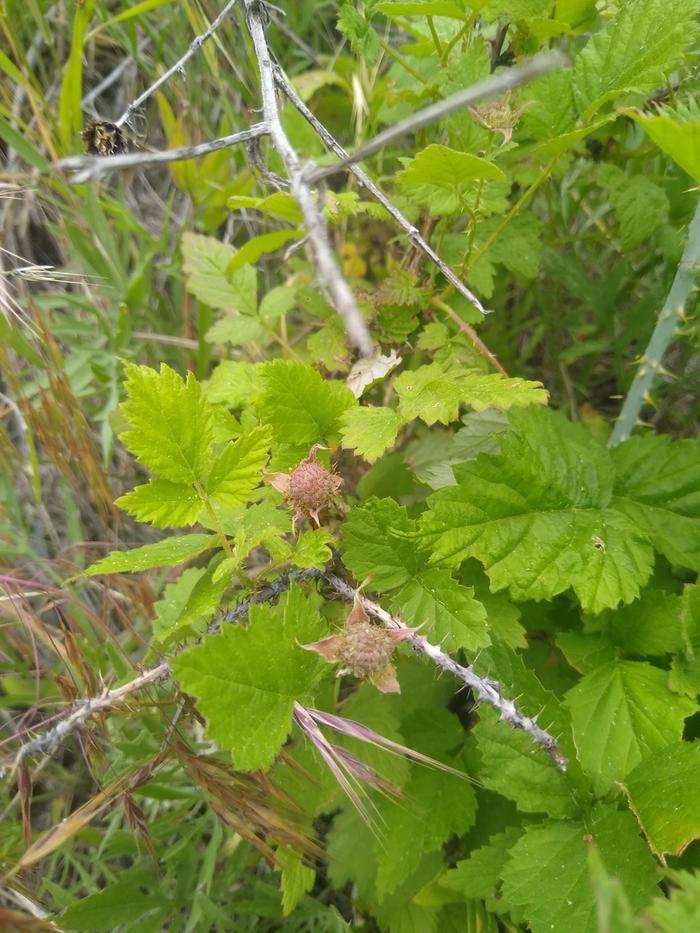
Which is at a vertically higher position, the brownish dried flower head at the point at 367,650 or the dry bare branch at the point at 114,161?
the dry bare branch at the point at 114,161

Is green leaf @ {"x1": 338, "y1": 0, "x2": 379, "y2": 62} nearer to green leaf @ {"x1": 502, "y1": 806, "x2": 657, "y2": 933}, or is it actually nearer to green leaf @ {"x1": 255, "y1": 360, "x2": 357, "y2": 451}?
green leaf @ {"x1": 255, "y1": 360, "x2": 357, "y2": 451}

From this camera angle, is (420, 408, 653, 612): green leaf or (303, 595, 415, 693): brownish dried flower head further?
(420, 408, 653, 612): green leaf

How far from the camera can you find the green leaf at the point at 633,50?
122 centimetres

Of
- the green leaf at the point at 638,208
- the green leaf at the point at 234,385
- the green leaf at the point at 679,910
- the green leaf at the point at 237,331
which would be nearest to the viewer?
the green leaf at the point at 679,910

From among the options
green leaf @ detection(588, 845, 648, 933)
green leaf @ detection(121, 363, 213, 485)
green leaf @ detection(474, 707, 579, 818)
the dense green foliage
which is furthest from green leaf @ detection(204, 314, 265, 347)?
green leaf @ detection(588, 845, 648, 933)

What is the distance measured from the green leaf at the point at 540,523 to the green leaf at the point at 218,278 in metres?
0.74

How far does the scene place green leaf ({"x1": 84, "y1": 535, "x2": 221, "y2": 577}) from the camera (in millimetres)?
1068

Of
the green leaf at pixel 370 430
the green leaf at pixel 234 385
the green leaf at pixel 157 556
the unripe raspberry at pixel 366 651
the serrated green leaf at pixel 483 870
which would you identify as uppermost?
the green leaf at pixel 234 385

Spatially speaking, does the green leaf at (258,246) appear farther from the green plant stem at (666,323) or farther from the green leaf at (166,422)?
the green plant stem at (666,323)

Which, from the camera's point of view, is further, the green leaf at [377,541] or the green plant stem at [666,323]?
the green plant stem at [666,323]

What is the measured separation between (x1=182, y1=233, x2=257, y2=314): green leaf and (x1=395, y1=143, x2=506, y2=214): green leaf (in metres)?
0.51

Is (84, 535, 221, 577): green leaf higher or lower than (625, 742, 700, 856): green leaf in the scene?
higher

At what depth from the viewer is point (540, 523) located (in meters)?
1.33

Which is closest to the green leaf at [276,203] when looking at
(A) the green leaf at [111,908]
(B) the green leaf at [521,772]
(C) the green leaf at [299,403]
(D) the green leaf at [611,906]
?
(C) the green leaf at [299,403]
